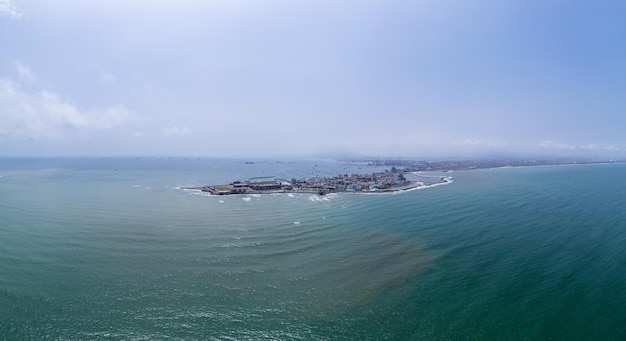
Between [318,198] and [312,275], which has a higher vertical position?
[318,198]

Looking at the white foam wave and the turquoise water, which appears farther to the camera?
the white foam wave

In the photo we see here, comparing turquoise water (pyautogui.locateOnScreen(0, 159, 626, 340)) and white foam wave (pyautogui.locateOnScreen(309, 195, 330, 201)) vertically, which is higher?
white foam wave (pyautogui.locateOnScreen(309, 195, 330, 201))

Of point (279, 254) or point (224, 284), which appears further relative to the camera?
point (279, 254)

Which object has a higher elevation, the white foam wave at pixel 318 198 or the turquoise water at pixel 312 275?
the white foam wave at pixel 318 198

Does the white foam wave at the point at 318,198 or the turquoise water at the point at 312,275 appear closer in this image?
the turquoise water at the point at 312,275

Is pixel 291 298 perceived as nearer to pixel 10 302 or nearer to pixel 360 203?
pixel 10 302

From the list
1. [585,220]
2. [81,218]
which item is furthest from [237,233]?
[585,220]

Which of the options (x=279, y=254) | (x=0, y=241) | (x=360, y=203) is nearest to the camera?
(x=279, y=254)

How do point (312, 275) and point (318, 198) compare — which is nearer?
point (312, 275)
